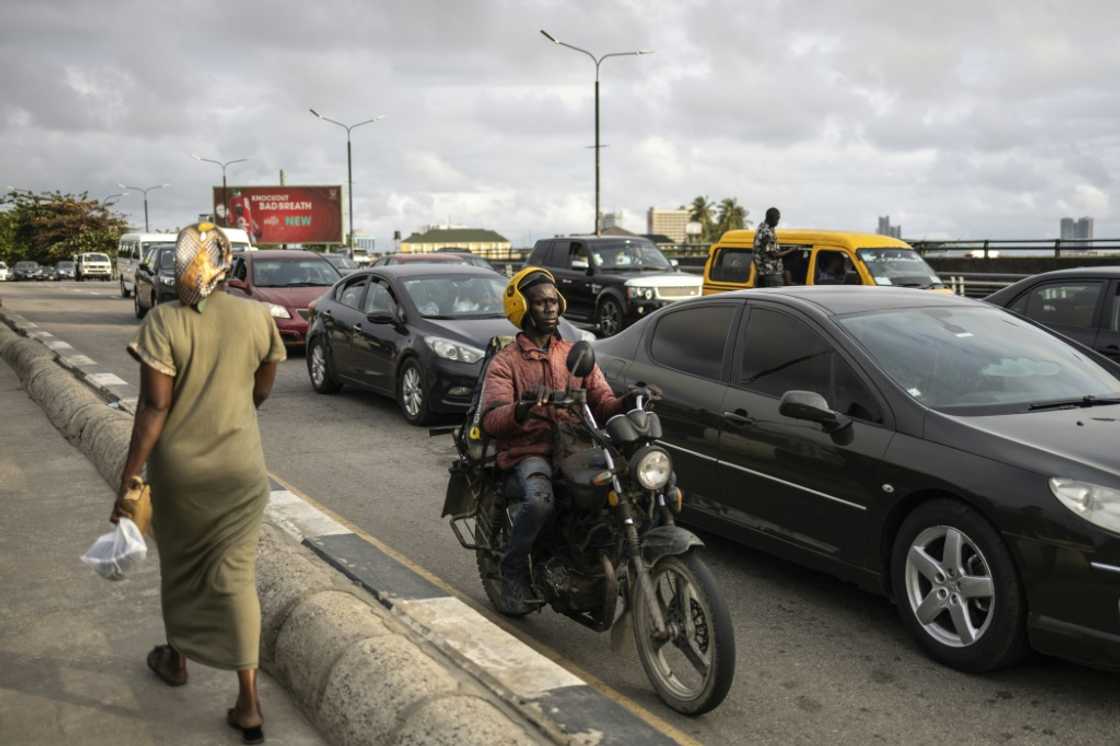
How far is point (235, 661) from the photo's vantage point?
404cm

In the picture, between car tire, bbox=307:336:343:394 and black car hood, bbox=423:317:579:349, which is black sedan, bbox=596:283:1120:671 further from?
car tire, bbox=307:336:343:394

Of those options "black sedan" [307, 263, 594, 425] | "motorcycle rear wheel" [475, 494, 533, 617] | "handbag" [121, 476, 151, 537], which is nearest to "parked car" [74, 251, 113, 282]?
"black sedan" [307, 263, 594, 425]

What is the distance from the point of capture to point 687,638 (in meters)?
4.33

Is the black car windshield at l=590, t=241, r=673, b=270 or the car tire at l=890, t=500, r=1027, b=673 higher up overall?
the black car windshield at l=590, t=241, r=673, b=270

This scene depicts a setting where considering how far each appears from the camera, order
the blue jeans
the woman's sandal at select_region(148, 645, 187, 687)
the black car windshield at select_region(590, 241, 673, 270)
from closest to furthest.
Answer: the woman's sandal at select_region(148, 645, 187, 687), the blue jeans, the black car windshield at select_region(590, 241, 673, 270)

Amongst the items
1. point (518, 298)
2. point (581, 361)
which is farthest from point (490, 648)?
point (518, 298)

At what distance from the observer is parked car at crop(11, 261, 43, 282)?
258 feet

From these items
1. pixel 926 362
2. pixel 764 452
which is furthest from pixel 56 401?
pixel 926 362

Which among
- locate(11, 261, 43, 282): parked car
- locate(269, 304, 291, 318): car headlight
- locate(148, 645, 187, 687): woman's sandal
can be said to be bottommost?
locate(11, 261, 43, 282): parked car

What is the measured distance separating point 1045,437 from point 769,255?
1183cm

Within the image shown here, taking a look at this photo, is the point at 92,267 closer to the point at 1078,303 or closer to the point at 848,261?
the point at 848,261

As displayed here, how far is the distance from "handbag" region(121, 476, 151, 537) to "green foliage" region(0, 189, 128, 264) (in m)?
104

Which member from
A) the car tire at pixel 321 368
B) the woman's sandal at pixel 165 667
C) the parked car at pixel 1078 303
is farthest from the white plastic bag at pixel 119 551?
the car tire at pixel 321 368

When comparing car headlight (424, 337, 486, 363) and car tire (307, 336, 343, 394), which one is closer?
car headlight (424, 337, 486, 363)
